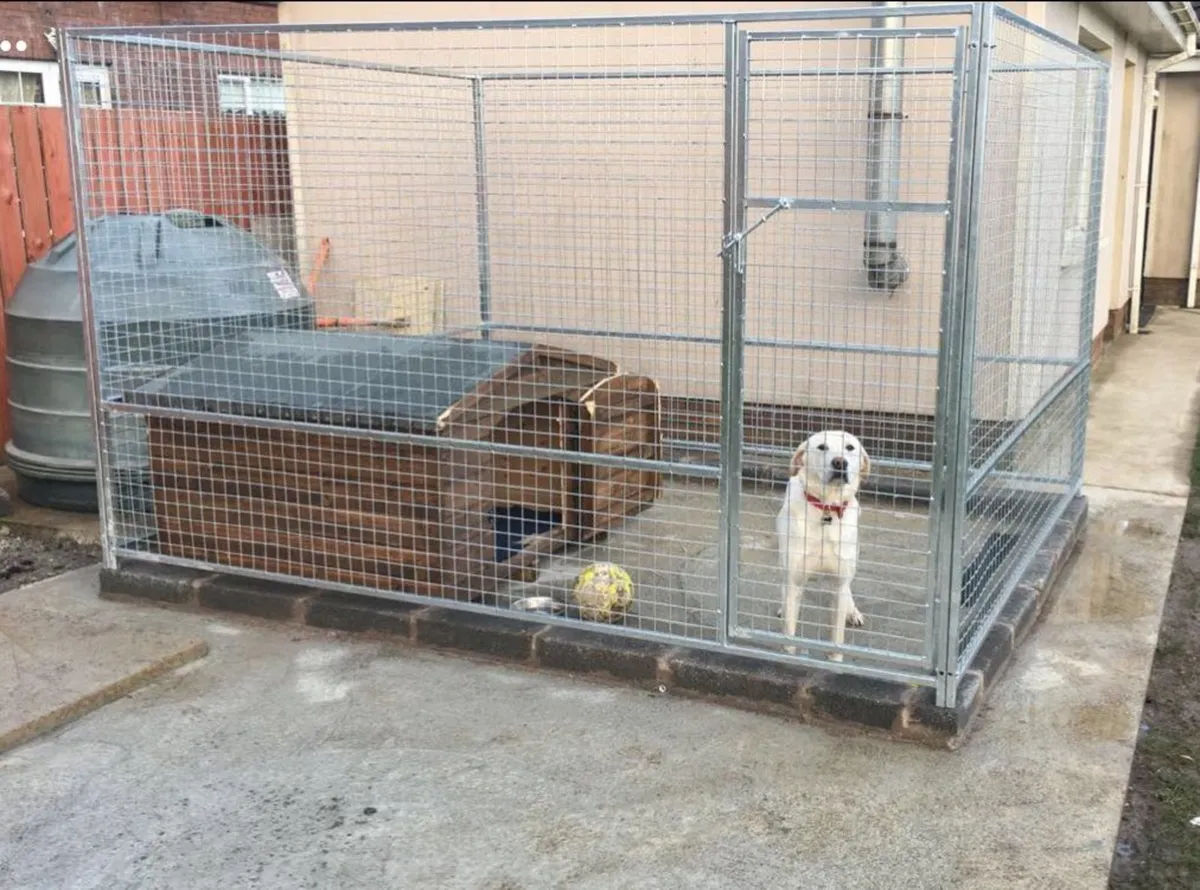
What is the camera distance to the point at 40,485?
6.27 metres

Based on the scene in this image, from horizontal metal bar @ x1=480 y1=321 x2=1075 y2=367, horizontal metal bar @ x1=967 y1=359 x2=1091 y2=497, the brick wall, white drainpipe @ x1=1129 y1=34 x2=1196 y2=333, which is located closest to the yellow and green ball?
horizontal metal bar @ x1=480 y1=321 x2=1075 y2=367

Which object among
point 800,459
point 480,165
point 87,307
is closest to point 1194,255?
point 480,165

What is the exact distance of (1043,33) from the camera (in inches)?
161

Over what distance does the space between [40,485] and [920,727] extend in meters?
4.75

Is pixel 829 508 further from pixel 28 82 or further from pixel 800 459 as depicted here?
pixel 28 82

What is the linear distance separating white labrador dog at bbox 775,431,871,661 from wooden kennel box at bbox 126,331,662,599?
2.83 ft

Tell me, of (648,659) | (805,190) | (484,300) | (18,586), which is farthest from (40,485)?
(805,190)

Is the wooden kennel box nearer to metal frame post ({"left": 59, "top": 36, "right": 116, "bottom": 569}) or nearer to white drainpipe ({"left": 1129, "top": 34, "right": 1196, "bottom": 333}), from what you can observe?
metal frame post ({"left": 59, "top": 36, "right": 116, "bottom": 569})

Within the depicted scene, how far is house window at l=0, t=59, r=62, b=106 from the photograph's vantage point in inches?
408

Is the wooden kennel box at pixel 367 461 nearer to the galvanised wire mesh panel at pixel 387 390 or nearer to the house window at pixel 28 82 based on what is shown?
the galvanised wire mesh panel at pixel 387 390

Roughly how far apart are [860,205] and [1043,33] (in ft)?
4.13

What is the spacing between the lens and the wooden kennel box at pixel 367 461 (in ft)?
14.8

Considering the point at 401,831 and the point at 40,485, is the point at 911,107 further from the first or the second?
the point at 40,485

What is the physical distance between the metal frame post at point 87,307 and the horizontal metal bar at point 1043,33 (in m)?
3.40
